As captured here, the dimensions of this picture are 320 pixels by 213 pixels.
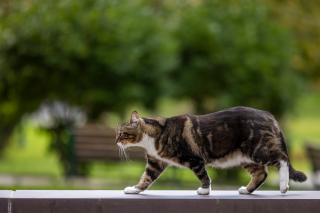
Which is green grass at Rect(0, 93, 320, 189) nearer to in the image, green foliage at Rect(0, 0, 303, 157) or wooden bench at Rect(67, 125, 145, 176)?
wooden bench at Rect(67, 125, 145, 176)

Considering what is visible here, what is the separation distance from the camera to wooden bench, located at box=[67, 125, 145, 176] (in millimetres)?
9930

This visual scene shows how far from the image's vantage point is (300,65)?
52.4ft

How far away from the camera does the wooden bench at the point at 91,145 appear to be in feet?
32.6

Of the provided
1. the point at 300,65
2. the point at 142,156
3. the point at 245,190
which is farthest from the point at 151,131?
the point at 300,65

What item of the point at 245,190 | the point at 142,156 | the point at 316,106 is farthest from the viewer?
the point at 316,106

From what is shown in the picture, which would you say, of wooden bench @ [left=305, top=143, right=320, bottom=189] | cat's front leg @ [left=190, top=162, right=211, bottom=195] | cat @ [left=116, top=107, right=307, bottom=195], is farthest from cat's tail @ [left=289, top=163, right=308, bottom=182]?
wooden bench @ [left=305, top=143, right=320, bottom=189]

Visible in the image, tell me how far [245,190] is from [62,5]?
7.64 m

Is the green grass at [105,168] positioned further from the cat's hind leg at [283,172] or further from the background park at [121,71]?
the cat's hind leg at [283,172]

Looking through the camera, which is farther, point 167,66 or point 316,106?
point 316,106

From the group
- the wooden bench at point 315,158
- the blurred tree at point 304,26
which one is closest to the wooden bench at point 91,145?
the wooden bench at point 315,158

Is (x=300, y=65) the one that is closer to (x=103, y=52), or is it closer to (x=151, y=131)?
(x=103, y=52)
